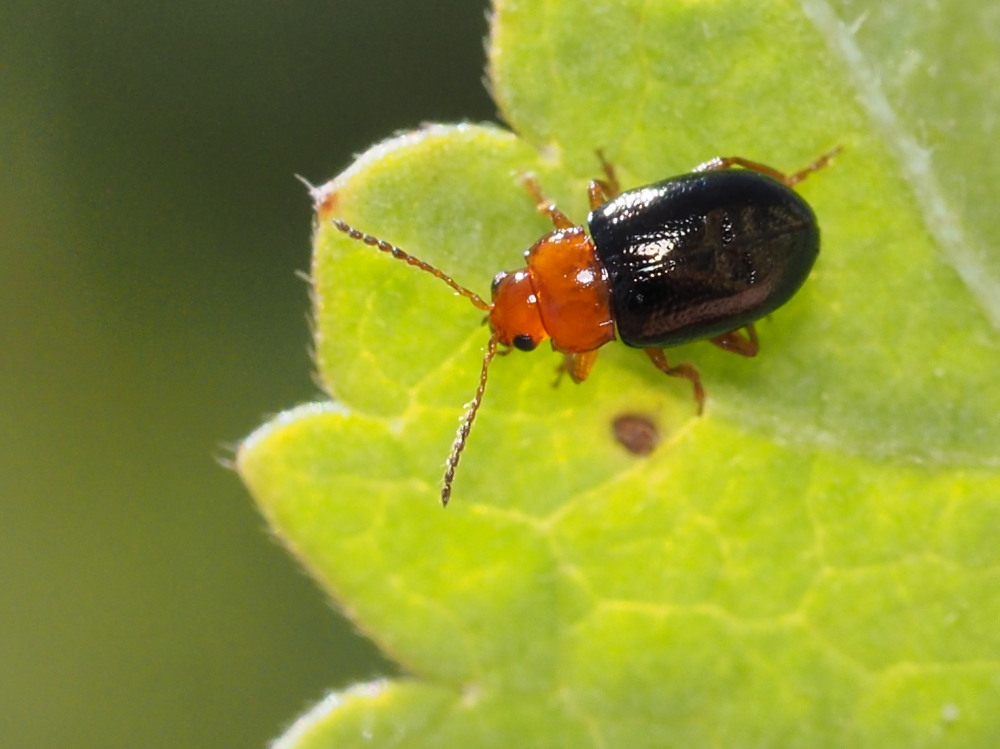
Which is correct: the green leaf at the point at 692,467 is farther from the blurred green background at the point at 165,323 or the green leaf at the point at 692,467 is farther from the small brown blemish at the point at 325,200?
the blurred green background at the point at 165,323

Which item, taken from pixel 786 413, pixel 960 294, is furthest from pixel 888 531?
pixel 960 294

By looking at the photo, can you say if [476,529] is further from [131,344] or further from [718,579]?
[131,344]

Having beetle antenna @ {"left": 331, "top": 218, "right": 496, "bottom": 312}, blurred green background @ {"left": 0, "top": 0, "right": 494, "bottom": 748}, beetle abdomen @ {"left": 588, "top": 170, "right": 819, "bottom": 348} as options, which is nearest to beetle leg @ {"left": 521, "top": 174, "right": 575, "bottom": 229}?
Result: beetle abdomen @ {"left": 588, "top": 170, "right": 819, "bottom": 348}

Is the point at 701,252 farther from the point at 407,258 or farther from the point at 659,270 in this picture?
the point at 407,258

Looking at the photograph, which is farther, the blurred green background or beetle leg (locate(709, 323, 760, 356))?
the blurred green background

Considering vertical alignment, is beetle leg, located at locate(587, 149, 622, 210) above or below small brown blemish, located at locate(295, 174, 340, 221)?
below

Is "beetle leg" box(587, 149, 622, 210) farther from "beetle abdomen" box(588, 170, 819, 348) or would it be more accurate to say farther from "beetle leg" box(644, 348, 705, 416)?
"beetle leg" box(644, 348, 705, 416)

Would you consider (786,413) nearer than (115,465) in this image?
Yes
